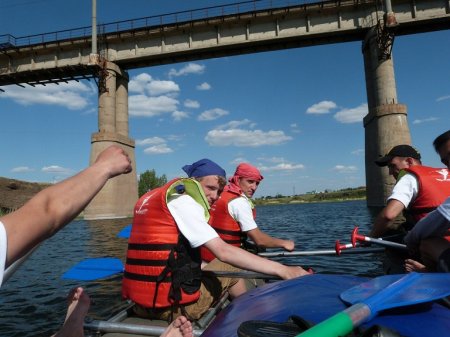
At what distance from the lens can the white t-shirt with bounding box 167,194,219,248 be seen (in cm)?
282

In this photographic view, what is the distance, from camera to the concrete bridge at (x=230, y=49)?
26.6 meters

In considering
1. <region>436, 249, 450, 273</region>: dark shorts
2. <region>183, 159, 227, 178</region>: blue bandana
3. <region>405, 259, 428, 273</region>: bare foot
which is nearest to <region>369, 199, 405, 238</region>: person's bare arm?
<region>405, 259, 428, 273</region>: bare foot

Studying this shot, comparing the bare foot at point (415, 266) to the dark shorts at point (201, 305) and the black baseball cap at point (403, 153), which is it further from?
the dark shorts at point (201, 305)

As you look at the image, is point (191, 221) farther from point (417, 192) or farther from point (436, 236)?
point (417, 192)

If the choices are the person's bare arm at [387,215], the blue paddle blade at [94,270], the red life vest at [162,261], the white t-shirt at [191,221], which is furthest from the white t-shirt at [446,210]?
the blue paddle blade at [94,270]

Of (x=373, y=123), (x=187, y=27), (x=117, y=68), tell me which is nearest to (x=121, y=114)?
(x=117, y=68)

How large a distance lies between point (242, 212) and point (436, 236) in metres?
2.34

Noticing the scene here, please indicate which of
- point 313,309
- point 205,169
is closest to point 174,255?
point 205,169

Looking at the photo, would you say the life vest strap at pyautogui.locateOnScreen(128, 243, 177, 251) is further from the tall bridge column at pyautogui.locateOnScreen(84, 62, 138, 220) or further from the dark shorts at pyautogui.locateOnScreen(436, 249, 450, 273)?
the tall bridge column at pyautogui.locateOnScreen(84, 62, 138, 220)

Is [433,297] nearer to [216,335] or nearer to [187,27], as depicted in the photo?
[216,335]

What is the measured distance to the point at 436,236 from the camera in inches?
130

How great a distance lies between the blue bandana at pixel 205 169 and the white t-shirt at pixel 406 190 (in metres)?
2.13

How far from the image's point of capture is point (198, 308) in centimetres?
316

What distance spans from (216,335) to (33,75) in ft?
119
